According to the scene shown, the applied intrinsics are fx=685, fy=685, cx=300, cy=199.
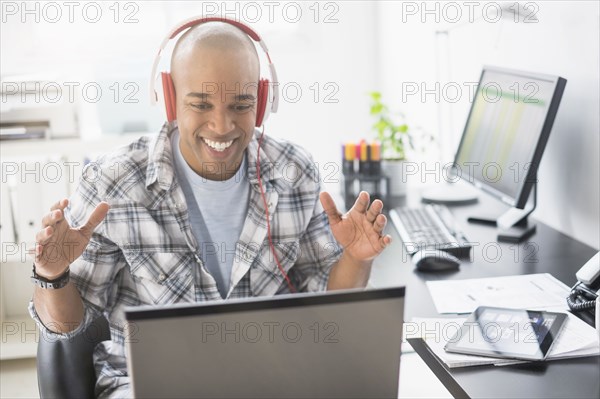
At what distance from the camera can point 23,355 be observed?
2.71 m

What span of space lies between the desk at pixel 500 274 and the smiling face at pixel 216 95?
1.50 ft

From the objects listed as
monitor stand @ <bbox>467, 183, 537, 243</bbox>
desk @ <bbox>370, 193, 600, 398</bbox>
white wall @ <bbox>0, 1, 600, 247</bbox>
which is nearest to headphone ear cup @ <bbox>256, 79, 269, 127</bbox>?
desk @ <bbox>370, 193, 600, 398</bbox>

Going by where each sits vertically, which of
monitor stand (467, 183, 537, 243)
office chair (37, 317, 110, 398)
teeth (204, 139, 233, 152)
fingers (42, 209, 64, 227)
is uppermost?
teeth (204, 139, 233, 152)

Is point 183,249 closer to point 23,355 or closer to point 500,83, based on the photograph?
point 500,83

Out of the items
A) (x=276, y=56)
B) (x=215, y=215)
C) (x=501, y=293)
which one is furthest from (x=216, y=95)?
(x=276, y=56)

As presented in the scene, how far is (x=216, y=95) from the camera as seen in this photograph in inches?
57.0

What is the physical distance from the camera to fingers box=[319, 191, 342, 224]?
1.31 m

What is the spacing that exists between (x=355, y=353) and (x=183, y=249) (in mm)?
755

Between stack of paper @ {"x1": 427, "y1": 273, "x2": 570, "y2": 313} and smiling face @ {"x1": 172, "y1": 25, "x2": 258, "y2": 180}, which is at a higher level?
smiling face @ {"x1": 172, "y1": 25, "x2": 258, "y2": 180}

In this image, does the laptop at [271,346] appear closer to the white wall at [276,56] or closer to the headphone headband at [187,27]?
the headphone headband at [187,27]

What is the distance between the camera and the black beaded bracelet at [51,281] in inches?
50.4

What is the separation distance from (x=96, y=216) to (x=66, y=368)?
0.94 feet

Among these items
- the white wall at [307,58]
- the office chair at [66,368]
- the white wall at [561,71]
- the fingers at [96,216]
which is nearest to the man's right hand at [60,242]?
the fingers at [96,216]

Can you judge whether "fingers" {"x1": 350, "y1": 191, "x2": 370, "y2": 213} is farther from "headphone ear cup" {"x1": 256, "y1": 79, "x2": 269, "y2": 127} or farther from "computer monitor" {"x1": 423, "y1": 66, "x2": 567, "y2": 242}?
"computer monitor" {"x1": 423, "y1": 66, "x2": 567, "y2": 242}
